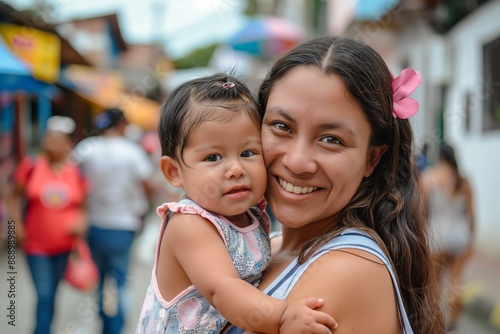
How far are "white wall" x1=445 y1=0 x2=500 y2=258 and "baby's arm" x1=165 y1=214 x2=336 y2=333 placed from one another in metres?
6.74

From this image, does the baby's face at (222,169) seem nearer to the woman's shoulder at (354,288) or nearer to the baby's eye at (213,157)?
the baby's eye at (213,157)

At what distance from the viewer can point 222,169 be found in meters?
1.63

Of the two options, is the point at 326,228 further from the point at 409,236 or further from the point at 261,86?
the point at 261,86

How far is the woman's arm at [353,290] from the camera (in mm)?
1433

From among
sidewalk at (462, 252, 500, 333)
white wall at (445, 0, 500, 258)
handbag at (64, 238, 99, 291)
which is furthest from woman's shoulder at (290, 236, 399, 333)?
white wall at (445, 0, 500, 258)

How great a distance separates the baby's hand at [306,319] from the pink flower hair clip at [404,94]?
67 cm

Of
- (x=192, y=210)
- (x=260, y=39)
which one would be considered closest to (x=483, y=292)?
(x=192, y=210)

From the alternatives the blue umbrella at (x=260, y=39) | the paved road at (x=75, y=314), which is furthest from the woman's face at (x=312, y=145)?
the blue umbrella at (x=260, y=39)

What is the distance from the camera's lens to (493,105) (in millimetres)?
8047

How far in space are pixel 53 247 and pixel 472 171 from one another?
6631mm

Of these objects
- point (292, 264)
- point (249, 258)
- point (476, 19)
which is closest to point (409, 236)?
point (292, 264)

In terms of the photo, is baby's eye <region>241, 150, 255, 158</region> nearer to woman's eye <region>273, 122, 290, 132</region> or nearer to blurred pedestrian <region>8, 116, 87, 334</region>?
woman's eye <region>273, 122, 290, 132</region>

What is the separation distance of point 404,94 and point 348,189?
0.36 metres

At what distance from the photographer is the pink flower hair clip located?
1.76m
